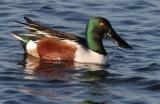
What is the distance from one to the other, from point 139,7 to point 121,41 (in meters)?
3.70

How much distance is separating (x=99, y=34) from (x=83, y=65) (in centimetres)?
65

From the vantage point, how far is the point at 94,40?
1262 centimetres

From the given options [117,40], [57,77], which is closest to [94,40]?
[117,40]

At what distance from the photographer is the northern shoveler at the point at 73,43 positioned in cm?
1245

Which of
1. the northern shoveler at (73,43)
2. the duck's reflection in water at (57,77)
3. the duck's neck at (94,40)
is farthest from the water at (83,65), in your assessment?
the duck's neck at (94,40)

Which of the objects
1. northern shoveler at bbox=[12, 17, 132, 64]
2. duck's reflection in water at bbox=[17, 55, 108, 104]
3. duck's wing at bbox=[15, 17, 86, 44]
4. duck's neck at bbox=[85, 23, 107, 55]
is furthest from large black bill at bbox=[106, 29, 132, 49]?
duck's reflection in water at bbox=[17, 55, 108, 104]

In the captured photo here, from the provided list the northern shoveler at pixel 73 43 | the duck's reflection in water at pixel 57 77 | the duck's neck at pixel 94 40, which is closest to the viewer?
the duck's reflection in water at pixel 57 77

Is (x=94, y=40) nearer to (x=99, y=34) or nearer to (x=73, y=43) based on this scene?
(x=99, y=34)

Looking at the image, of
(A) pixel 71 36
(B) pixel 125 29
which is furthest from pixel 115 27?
(A) pixel 71 36

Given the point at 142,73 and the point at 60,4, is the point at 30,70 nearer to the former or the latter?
the point at 142,73

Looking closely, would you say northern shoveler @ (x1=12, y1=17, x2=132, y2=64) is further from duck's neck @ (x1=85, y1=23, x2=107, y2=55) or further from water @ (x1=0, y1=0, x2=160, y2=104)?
water @ (x1=0, y1=0, x2=160, y2=104)

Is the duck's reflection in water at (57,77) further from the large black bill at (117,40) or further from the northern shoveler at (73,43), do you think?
the large black bill at (117,40)

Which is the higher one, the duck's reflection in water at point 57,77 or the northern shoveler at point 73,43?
the northern shoveler at point 73,43

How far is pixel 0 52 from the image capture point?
1261cm
